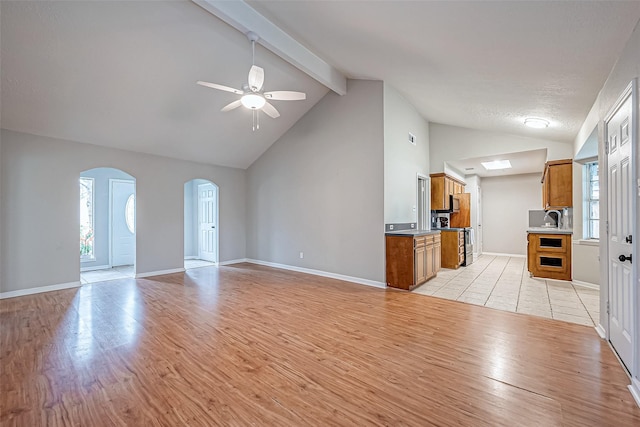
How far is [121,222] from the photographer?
7082mm

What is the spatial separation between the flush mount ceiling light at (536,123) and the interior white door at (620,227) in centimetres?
171

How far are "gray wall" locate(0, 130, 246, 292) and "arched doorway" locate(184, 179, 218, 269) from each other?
98 cm

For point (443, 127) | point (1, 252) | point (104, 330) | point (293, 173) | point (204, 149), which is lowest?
point (104, 330)

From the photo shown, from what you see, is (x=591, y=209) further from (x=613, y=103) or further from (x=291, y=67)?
(x=291, y=67)

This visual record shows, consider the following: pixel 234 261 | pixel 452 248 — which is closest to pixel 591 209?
pixel 452 248

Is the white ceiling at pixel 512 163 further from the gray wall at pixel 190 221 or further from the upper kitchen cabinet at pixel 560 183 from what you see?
the gray wall at pixel 190 221

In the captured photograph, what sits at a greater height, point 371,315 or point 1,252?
point 1,252

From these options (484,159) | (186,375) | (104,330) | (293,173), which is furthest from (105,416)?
(484,159)

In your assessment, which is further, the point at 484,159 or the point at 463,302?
the point at 484,159

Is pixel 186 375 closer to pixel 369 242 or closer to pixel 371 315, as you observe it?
pixel 371 315

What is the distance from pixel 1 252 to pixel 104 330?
9.33 ft

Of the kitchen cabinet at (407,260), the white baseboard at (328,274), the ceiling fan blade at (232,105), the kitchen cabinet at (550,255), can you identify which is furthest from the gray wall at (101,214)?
the kitchen cabinet at (550,255)

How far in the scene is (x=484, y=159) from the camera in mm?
6102

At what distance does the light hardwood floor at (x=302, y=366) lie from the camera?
1.73 metres
